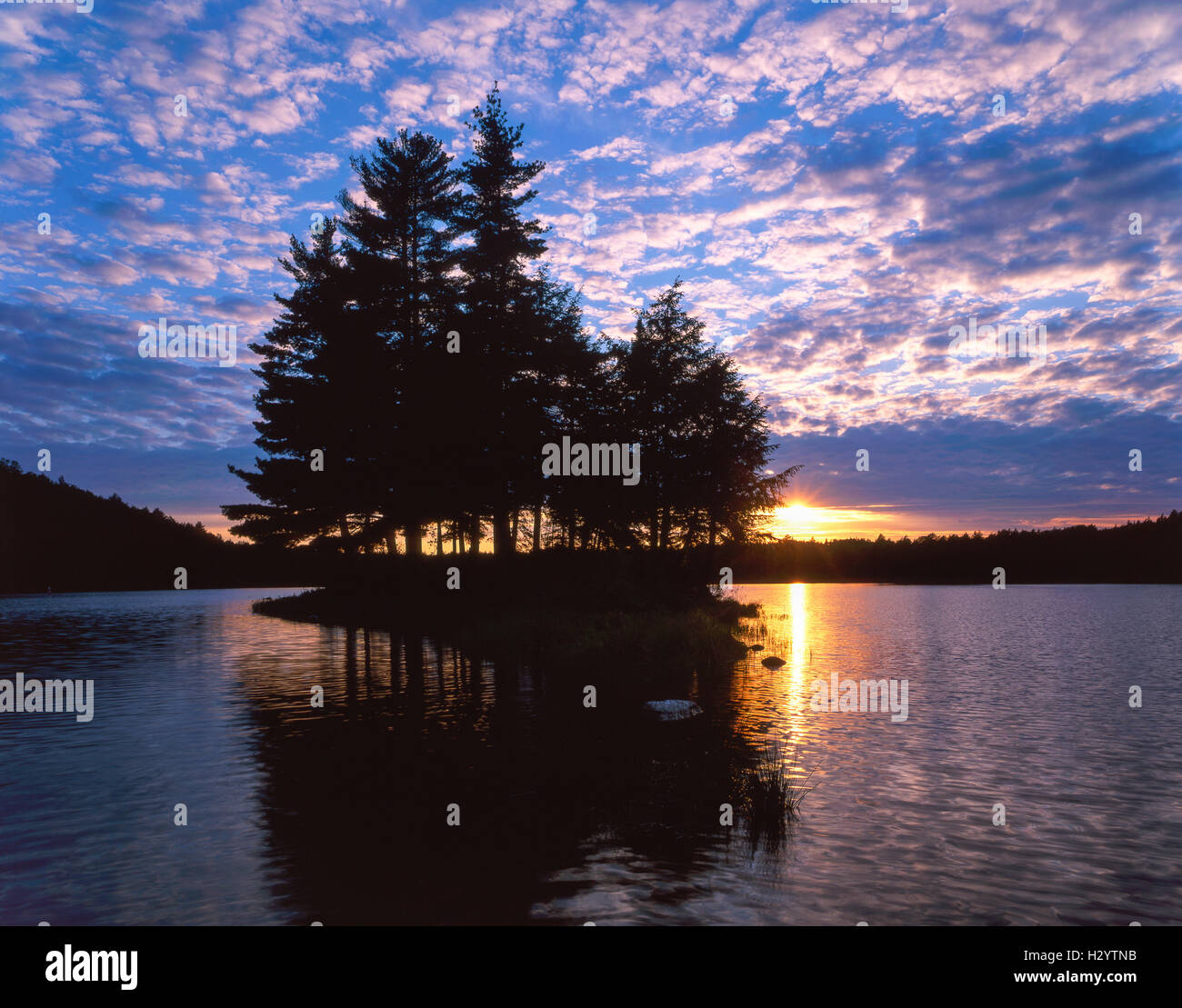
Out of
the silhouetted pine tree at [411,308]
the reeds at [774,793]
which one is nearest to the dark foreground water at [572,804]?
the reeds at [774,793]

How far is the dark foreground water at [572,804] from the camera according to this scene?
8047mm

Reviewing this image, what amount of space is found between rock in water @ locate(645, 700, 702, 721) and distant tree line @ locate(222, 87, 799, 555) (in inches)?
892

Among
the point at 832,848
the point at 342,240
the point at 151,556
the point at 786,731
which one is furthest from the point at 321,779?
the point at 151,556

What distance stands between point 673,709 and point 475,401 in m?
24.9

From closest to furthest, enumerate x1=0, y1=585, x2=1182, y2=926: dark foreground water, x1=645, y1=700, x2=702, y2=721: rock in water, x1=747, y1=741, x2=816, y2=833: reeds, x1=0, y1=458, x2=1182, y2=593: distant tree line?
x1=0, y1=585, x2=1182, y2=926: dark foreground water, x1=747, y1=741, x2=816, y2=833: reeds, x1=645, y1=700, x2=702, y2=721: rock in water, x1=0, y1=458, x2=1182, y2=593: distant tree line

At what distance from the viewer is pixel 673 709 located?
17766 mm

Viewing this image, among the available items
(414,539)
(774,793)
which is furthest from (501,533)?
(774,793)

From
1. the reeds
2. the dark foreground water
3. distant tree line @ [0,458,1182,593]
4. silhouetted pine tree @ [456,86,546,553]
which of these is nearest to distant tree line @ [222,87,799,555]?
silhouetted pine tree @ [456,86,546,553]

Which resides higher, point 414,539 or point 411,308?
point 411,308

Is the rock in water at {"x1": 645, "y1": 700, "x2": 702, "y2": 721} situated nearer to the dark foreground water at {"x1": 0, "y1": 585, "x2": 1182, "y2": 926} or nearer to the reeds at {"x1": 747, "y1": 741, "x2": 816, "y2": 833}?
the dark foreground water at {"x1": 0, "y1": 585, "x2": 1182, "y2": 926}

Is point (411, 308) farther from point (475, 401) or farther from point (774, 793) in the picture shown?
point (774, 793)

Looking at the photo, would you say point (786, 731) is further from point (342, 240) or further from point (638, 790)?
point (342, 240)

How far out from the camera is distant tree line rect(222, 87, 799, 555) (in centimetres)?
3919

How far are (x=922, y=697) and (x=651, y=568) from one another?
19.8 m
